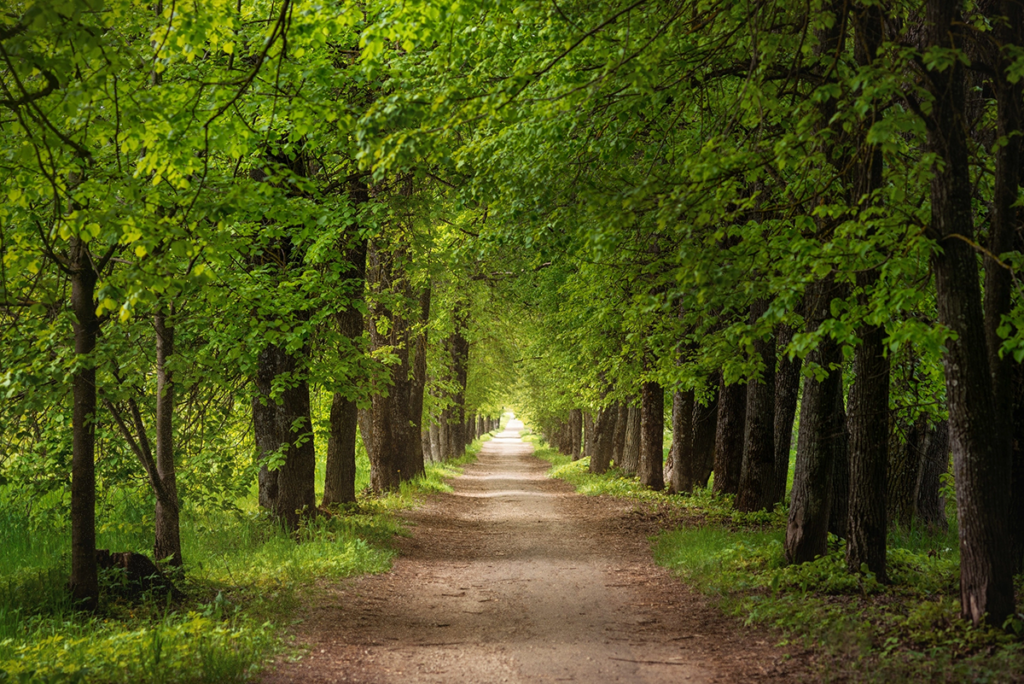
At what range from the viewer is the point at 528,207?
9.10 meters

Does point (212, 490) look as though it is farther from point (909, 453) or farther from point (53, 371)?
point (909, 453)

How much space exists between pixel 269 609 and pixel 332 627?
709 millimetres

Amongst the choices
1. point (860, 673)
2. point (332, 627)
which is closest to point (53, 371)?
point (332, 627)

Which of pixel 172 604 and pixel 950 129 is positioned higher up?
pixel 950 129

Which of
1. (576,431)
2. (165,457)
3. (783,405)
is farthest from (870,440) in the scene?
(576,431)

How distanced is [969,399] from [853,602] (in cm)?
262

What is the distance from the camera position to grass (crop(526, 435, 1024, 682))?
6.29 m

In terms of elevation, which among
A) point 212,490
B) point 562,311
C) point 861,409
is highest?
point 562,311

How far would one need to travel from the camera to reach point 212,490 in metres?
11.5

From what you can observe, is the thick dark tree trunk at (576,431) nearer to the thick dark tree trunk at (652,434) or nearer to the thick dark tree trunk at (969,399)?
the thick dark tree trunk at (652,434)

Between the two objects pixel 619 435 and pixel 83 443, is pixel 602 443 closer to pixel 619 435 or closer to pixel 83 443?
pixel 619 435

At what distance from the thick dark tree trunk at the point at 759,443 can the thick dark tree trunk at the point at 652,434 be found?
5795 mm

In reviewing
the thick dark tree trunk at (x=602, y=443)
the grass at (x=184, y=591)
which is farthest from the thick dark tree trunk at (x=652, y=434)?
the grass at (x=184, y=591)

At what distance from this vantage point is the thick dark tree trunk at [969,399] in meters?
6.77
